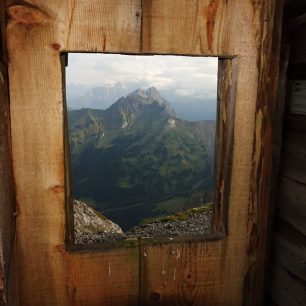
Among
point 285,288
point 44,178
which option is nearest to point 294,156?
point 285,288

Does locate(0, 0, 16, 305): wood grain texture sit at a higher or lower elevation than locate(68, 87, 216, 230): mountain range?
higher

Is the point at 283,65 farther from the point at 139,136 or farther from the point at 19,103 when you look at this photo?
the point at 139,136

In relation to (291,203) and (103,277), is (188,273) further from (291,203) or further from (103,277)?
(291,203)

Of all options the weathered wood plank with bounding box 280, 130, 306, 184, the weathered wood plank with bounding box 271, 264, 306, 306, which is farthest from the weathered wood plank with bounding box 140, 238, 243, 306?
the weathered wood plank with bounding box 280, 130, 306, 184

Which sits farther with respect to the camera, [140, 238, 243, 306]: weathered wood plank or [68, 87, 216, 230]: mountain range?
[68, 87, 216, 230]: mountain range

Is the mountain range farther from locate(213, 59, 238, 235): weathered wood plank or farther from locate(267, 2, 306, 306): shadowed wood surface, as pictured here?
locate(213, 59, 238, 235): weathered wood plank

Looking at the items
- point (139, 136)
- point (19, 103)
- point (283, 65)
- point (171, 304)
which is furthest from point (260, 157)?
point (139, 136)
